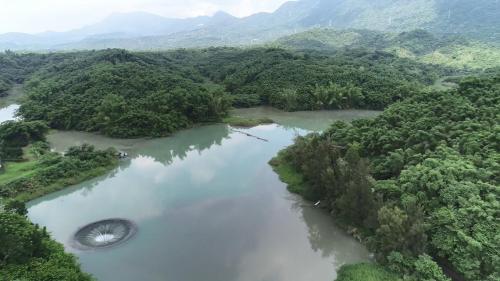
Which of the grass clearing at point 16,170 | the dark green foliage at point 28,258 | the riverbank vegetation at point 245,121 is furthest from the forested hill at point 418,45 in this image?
the dark green foliage at point 28,258

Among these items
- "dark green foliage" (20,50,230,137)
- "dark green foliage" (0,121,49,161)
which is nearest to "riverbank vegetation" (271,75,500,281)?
"dark green foliage" (20,50,230,137)

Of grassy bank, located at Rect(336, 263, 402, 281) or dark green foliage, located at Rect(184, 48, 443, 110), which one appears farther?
dark green foliage, located at Rect(184, 48, 443, 110)

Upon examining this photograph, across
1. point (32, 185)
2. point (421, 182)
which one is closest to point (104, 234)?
point (32, 185)

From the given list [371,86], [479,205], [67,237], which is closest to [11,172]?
[67,237]

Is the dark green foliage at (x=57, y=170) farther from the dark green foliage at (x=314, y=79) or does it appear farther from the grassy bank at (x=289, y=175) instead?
the dark green foliage at (x=314, y=79)

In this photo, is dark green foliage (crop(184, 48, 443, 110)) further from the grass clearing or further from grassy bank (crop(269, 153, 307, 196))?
the grass clearing
